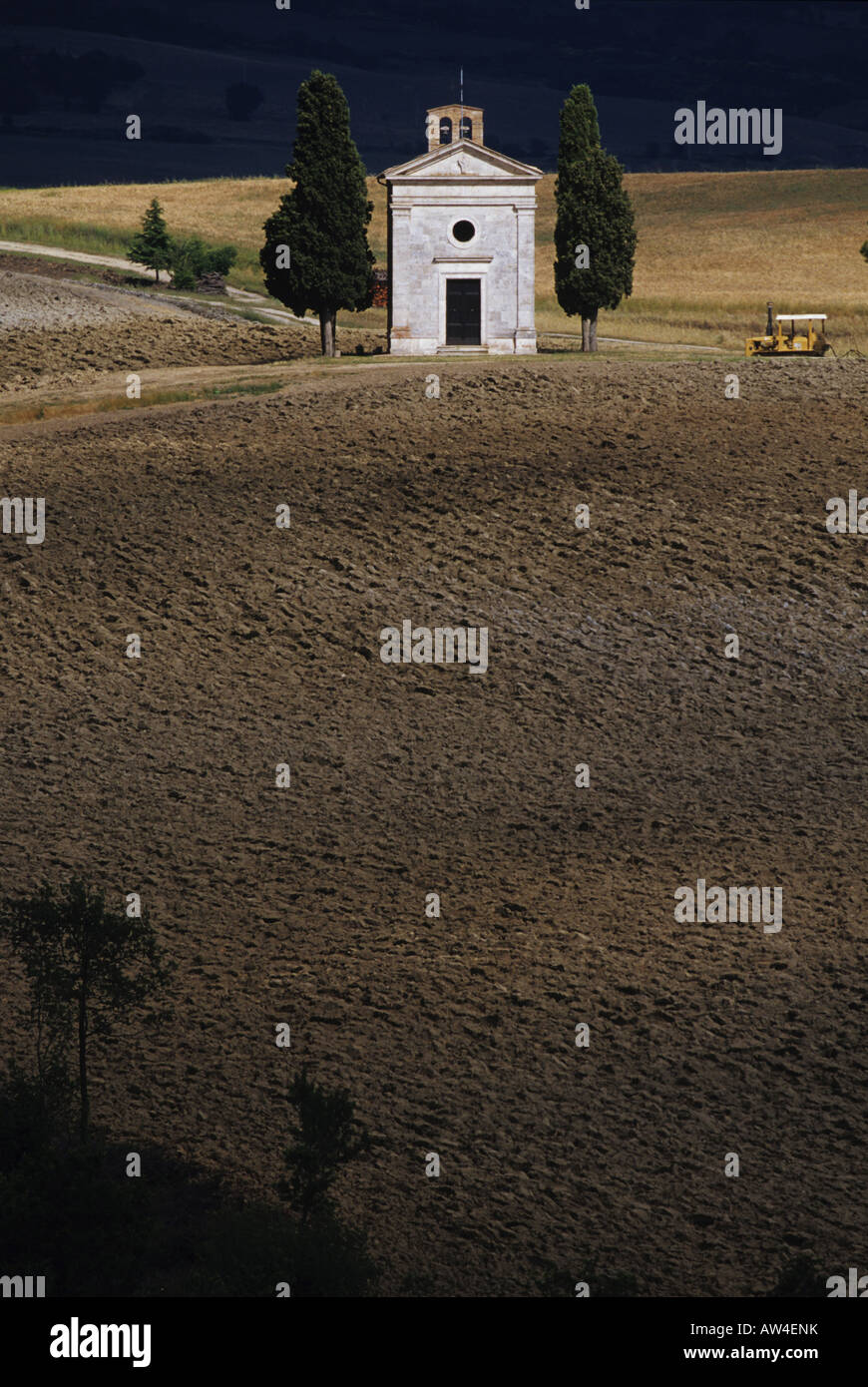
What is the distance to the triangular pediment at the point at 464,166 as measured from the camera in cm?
4725

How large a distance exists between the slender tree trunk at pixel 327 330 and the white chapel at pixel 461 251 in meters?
1.93

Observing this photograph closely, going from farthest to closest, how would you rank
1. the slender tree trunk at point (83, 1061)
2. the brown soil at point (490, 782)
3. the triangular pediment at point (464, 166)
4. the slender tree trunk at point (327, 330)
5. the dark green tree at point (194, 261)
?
the dark green tree at point (194, 261) < the slender tree trunk at point (327, 330) < the triangular pediment at point (464, 166) < the brown soil at point (490, 782) < the slender tree trunk at point (83, 1061)

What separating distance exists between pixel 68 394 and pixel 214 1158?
3194 cm

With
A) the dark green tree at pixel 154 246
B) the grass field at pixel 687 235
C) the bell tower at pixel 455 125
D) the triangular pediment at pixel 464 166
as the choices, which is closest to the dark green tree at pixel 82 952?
the triangular pediment at pixel 464 166

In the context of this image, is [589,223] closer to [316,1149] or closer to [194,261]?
[194,261]

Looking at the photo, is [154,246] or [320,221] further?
[154,246]

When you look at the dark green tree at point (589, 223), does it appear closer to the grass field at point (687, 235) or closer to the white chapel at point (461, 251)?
the white chapel at point (461, 251)

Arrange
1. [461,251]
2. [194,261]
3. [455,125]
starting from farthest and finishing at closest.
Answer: [194,261], [455,125], [461,251]

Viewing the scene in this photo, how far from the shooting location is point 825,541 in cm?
3397

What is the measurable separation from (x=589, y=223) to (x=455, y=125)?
557 cm

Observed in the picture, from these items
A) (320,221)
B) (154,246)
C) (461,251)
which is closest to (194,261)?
(154,246)

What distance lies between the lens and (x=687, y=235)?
10788 cm

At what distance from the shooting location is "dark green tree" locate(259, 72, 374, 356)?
154 feet

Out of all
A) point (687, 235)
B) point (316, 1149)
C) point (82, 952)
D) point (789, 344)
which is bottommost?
point (316, 1149)
